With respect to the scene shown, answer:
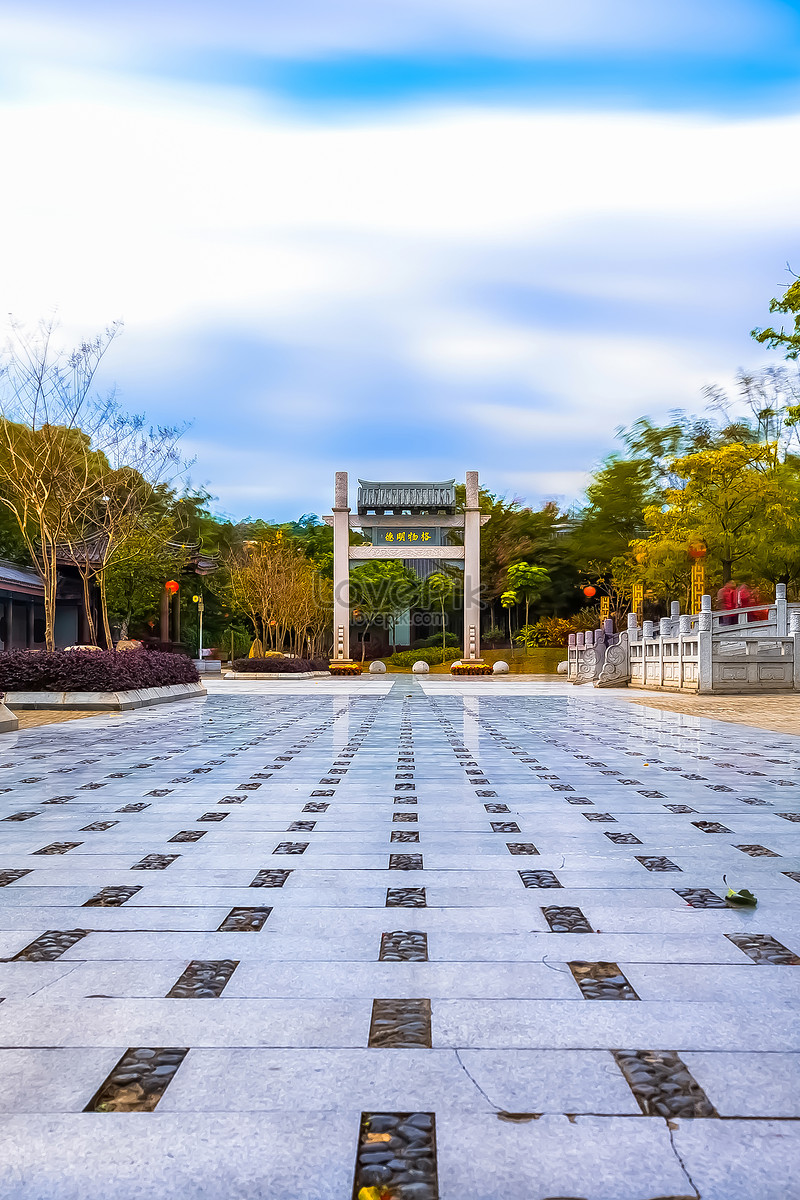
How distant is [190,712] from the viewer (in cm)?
1272

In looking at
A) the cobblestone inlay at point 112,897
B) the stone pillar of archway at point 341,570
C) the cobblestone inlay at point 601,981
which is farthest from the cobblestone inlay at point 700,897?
the stone pillar of archway at point 341,570

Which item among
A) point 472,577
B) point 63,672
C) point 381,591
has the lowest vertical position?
point 63,672

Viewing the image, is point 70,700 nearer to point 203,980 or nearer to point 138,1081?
point 203,980

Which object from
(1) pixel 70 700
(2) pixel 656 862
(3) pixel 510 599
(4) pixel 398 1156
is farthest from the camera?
(3) pixel 510 599

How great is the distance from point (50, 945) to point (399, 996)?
122cm

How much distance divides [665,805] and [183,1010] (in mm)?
3569

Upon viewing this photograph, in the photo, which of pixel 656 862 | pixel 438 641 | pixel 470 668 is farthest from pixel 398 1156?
pixel 438 641

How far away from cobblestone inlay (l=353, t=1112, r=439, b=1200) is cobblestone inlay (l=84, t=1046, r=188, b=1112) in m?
0.48

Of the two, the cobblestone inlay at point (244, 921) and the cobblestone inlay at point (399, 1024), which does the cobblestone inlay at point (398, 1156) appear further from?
the cobblestone inlay at point (244, 921)

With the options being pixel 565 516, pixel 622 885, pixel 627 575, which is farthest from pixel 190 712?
pixel 565 516

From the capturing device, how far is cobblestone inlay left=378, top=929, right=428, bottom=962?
8.81ft

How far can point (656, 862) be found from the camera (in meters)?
3.83

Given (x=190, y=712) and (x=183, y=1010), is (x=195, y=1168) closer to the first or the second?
(x=183, y=1010)

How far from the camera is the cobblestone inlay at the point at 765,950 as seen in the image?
265cm
